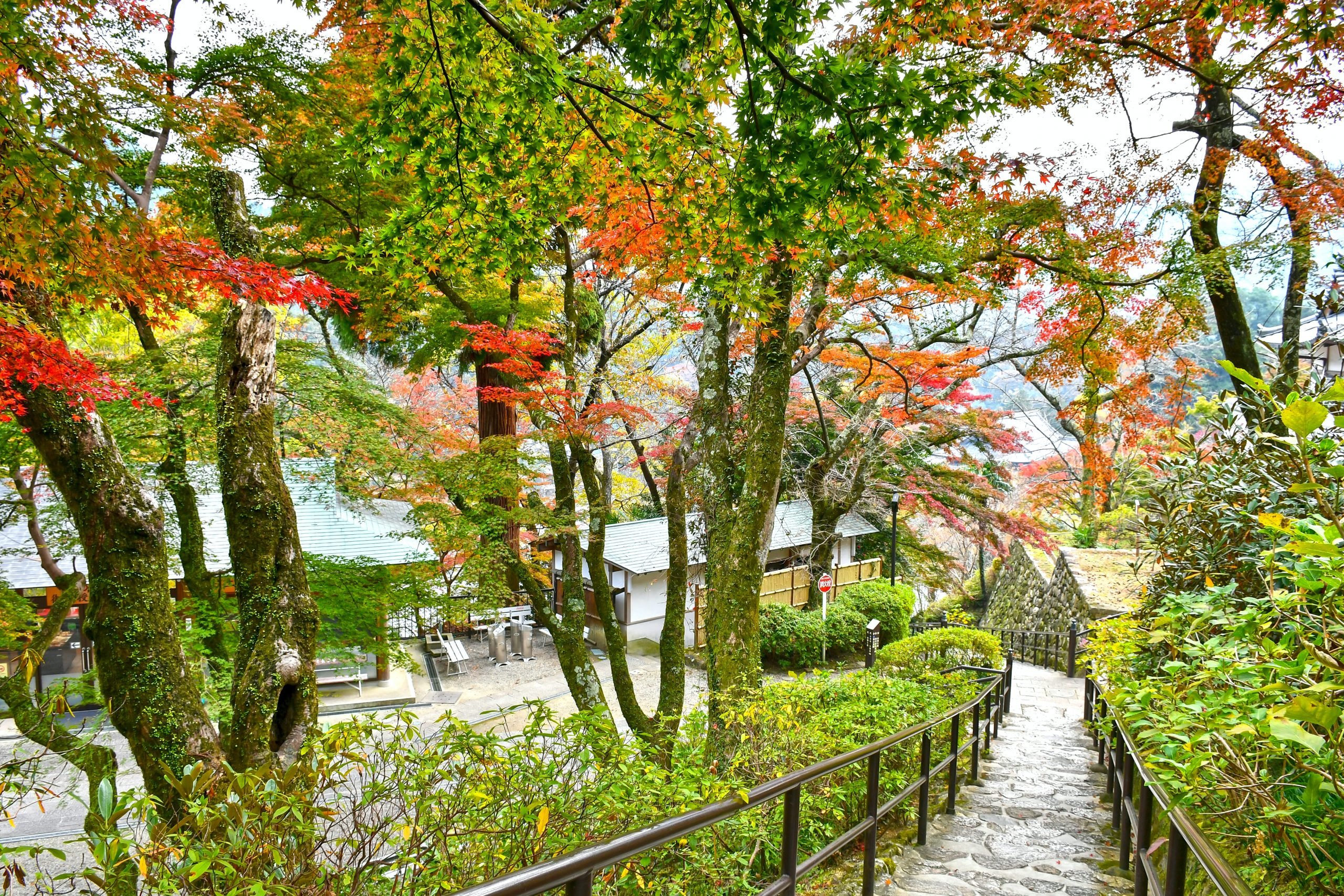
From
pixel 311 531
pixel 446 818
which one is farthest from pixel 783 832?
pixel 311 531

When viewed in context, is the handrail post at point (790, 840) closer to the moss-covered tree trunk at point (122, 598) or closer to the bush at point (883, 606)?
the moss-covered tree trunk at point (122, 598)

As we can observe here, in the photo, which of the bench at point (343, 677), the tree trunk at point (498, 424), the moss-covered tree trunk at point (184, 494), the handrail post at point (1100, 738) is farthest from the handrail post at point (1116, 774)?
the bench at point (343, 677)

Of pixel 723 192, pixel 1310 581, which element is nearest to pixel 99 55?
pixel 723 192

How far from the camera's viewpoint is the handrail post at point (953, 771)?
454 centimetres

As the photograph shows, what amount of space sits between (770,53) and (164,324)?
735cm

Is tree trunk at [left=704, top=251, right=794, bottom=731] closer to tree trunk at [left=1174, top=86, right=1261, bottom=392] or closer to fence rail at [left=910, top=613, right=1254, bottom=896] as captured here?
fence rail at [left=910, top=613, right=1254, bottom=896]

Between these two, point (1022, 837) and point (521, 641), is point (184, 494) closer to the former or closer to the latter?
point (1022, 837)

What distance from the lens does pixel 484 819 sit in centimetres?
231

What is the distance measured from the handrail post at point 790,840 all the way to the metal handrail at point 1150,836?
3.38 feet

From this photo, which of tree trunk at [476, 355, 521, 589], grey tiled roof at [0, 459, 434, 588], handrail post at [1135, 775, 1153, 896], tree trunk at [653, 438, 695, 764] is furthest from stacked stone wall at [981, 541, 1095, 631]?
grey tiled roof at [0, 459, 434, 588]

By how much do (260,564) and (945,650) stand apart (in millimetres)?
8830

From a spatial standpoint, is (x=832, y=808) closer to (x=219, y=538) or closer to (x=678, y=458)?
(x=678, y=458)

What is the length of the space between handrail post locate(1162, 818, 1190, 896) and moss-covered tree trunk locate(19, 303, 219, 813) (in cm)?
511

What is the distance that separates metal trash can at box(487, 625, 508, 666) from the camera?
15430mm
